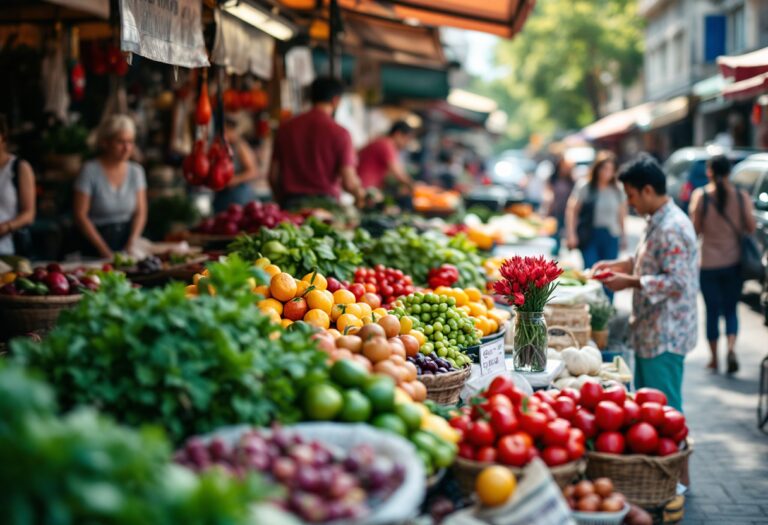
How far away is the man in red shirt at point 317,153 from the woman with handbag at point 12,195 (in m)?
2.44

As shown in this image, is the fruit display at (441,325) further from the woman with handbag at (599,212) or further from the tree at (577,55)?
the tree at (577,55)

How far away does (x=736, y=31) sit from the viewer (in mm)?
26688

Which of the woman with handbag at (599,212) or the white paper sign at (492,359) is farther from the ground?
the woman with handbag at (599,212)

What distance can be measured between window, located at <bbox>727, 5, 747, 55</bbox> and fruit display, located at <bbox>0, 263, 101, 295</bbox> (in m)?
23.9

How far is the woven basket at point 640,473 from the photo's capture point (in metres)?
3.10

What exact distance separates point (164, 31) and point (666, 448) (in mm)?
3499

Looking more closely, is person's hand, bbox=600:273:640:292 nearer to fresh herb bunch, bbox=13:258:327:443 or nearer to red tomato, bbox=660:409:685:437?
red tomato, bbox=660:409:685:437

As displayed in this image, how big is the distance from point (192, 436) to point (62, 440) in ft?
2.45

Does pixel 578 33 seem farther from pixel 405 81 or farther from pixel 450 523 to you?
pixel 450 523

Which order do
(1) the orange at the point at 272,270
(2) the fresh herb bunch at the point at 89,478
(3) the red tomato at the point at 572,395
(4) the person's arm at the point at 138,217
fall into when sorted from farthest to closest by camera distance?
(4) the person's arm at the point at 138,217 < (1) the orange at the point at 272,270 < (3) the red tomato at the point at 572,395 < (2) the fresh herb bunch at the point at 89,478

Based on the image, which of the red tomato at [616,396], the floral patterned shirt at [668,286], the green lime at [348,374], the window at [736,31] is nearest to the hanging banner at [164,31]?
the green lime at [348,374]

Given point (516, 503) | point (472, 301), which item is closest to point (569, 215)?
point (472, 301)

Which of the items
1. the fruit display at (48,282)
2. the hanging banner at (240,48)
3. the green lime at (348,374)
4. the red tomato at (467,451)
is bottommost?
the red tomato at (467,451)

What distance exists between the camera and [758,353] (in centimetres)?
909
